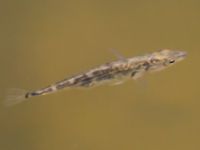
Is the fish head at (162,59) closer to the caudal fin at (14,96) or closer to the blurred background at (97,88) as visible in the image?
the blurred background at (97,88)

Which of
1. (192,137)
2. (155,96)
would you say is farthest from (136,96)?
(192,137)

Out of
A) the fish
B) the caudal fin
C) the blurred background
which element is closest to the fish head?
the fish

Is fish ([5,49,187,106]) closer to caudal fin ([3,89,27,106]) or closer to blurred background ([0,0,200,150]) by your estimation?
caudal fin ([3,89,27,106])

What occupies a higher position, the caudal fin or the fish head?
the caudal fin

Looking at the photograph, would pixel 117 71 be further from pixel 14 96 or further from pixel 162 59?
pixel 14 96

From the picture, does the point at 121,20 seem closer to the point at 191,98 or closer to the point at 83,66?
the point at 83,66

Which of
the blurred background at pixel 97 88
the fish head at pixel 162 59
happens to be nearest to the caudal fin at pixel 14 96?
the blurred background at pixel 97 88

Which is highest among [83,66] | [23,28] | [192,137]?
[23,28]
